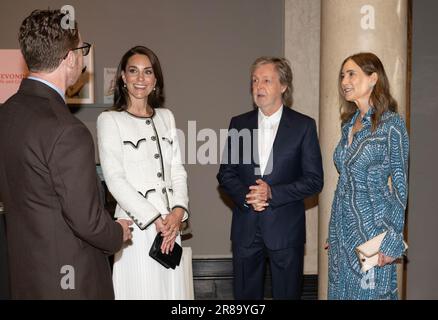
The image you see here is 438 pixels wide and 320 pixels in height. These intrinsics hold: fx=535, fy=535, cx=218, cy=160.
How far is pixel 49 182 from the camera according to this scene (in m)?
1.93

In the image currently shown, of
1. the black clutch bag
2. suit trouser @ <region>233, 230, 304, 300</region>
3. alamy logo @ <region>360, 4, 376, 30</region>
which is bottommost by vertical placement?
suit trouser @ <region>233, 230, 304, 300</region>

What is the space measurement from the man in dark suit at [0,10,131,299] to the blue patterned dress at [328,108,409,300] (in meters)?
1.34

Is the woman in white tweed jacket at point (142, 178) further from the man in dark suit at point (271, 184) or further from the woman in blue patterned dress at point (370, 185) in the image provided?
the woman in blue patterned dress at point (370, 185)

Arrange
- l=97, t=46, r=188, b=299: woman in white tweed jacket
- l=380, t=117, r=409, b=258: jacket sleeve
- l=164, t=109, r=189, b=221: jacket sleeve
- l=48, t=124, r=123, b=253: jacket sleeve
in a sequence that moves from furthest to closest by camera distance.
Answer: l=164, t=109, r=189, b=221: jacket sleeve, l=97, t=46, r=188, b=299: woman in white tweed jacket, l=380, t=117, r=409, b=258: jacket sleeve, l=48, t=124, r=123, b=253: jacket sleeve

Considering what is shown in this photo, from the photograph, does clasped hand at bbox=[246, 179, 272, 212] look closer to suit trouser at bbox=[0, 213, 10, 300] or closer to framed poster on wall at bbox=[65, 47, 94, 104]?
suit trouser at bbox=[0, 213, 10, 300]

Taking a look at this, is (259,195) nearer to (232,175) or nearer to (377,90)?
(232,175)

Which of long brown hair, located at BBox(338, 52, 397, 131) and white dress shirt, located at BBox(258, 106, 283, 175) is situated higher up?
long brown hair, located at BBox(338, 52, 397, 131)

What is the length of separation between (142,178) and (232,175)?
69 cm

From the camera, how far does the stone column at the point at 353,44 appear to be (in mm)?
3561

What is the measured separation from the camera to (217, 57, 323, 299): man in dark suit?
3.26 metres

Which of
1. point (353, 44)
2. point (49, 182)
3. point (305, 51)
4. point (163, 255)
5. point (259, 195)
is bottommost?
point (163, 255)

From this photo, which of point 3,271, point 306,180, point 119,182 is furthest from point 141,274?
point 306,180

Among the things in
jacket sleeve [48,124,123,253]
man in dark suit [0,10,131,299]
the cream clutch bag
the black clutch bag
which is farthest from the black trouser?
the cream clutch bag
